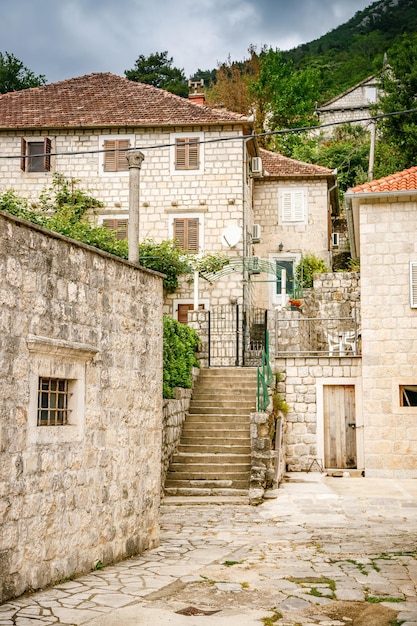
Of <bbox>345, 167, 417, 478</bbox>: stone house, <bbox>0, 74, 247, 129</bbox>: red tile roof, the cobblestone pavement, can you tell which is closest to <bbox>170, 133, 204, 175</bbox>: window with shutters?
<bbox>0, 74, 247, 129</bbox>: red tile roof

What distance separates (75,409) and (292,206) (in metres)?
21.4

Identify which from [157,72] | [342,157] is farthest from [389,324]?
[157,72]

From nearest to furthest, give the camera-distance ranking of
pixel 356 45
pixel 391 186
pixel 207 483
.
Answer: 1. pixel 207 483
2. pixel 391 186
3. pixel 356 45

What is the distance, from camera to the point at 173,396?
14641mm

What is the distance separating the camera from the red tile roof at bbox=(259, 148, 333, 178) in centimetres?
2744

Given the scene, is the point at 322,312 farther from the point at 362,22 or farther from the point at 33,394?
the point at 362,22

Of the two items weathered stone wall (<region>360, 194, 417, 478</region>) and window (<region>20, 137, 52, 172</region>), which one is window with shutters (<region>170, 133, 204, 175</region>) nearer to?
window (<region>20, 137, 52, 172</region>)

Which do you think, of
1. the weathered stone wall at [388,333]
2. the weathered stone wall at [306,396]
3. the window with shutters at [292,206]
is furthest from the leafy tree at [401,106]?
the weathered stone wall at [306,396]

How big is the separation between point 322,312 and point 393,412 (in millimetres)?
7040

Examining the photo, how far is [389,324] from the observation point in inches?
647

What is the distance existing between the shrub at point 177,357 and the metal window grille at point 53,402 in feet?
23.0

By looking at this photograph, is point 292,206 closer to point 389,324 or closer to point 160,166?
point 160,166

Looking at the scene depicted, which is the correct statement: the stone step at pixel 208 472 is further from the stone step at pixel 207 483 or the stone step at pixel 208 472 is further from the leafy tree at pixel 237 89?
the leafy tree at pixel 237 89

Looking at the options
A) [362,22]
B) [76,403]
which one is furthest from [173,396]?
[362,22]
